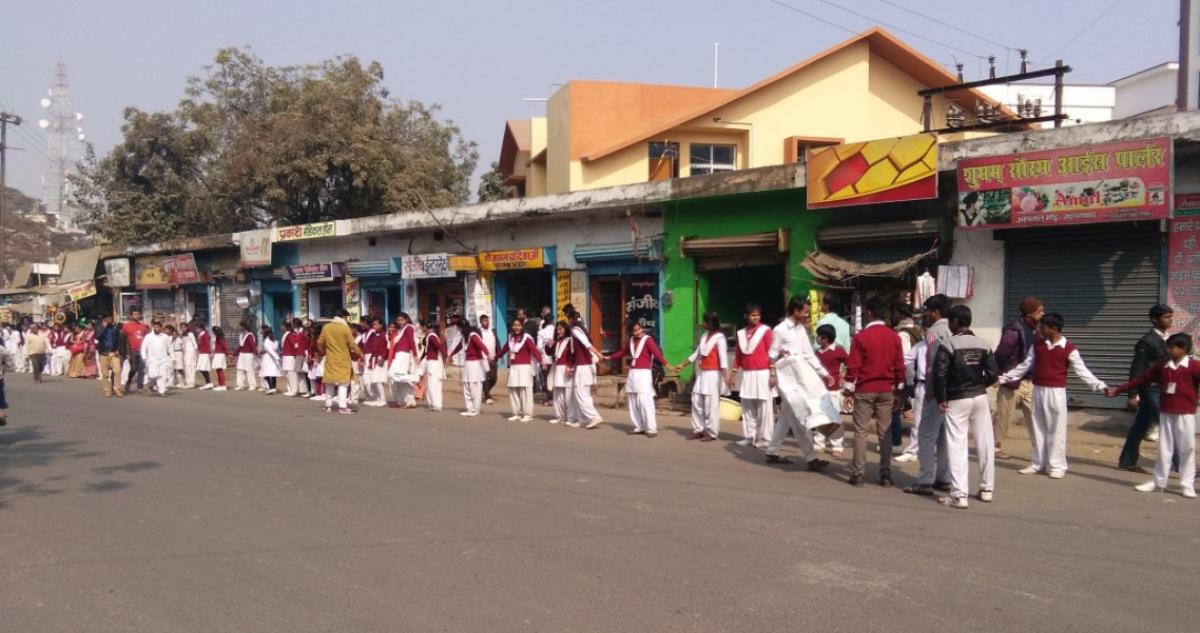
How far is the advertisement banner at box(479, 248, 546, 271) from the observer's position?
18.8 metres

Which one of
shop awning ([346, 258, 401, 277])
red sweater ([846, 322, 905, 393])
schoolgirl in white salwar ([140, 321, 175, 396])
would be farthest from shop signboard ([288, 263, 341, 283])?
red sweater ([846, 322, 905, 393])

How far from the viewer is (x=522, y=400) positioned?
13.5 m

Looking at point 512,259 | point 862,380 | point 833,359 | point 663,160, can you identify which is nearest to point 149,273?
point 512,259

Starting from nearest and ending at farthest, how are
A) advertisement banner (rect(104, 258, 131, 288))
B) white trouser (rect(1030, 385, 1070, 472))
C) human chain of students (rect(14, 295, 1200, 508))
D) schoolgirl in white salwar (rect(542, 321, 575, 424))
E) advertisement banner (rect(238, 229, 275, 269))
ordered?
human chain of students (rect(14, 295, 1200, 508)) < white trouser (rect(1030, 385, 1070, 472)) < schoolgirl in white salwar (rect(542, 321, 575, 424)) < advertisement banner (rect(238, 229, 275, 269)) < advertisement banner (rect(104, 258, 131, 288))

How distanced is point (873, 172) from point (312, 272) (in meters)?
16.8

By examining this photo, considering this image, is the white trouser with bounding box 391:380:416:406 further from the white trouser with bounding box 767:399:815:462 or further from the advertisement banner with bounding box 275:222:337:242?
the advertisement banner with bounding box 275:222:337:242

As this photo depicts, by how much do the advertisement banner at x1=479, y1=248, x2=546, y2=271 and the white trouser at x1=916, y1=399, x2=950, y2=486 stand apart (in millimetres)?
11751

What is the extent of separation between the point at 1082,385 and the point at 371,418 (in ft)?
32.8

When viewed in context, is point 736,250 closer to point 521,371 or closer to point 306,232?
point 521,371

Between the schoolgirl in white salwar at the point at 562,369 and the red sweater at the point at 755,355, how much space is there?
2.79 metres

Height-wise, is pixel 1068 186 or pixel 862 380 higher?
pixel 1068 186

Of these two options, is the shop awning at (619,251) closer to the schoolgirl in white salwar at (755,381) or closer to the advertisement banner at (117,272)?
the schoolgirl in white salwar at (755,381)

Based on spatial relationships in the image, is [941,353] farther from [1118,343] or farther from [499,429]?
[499,429]

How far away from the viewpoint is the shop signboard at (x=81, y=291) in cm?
3262
